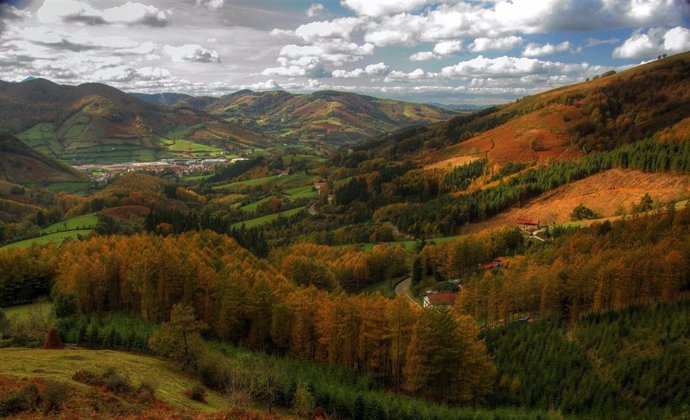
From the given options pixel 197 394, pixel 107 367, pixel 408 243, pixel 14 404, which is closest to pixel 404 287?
pixel 408 243

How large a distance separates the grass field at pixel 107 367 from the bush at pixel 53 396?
5.10 metres

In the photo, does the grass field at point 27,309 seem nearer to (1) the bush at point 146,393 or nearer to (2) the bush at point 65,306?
(2) the bush at point 65,306

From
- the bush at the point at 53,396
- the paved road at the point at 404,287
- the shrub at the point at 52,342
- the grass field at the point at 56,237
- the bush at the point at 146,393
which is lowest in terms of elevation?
the paved road at the point at 404,287

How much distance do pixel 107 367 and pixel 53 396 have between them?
1338 cm

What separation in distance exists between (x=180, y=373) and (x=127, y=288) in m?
27.9

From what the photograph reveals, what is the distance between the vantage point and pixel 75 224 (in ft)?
539

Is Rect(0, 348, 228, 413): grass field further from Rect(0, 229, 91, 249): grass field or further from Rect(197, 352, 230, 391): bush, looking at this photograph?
Rect(0, 229, 91, 249): grass field

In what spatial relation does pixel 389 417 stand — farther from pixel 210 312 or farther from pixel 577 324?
pixel 577 324

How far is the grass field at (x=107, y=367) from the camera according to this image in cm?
3700

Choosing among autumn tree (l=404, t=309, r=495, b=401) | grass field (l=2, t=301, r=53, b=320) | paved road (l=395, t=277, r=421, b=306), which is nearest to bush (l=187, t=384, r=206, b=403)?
autumn tree (l=404, t=309, r=495, b=401)

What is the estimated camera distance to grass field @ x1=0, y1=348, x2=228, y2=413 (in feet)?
121

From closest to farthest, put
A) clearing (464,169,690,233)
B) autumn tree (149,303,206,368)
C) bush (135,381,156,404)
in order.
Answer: bush (135,381,156,404)
autumn tree (149,303,206,368)
clearing (464,169,690,233)

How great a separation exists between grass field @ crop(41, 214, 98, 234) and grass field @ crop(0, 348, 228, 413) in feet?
403

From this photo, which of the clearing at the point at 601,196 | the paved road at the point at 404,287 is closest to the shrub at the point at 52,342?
the paved road at the point at 404,287
